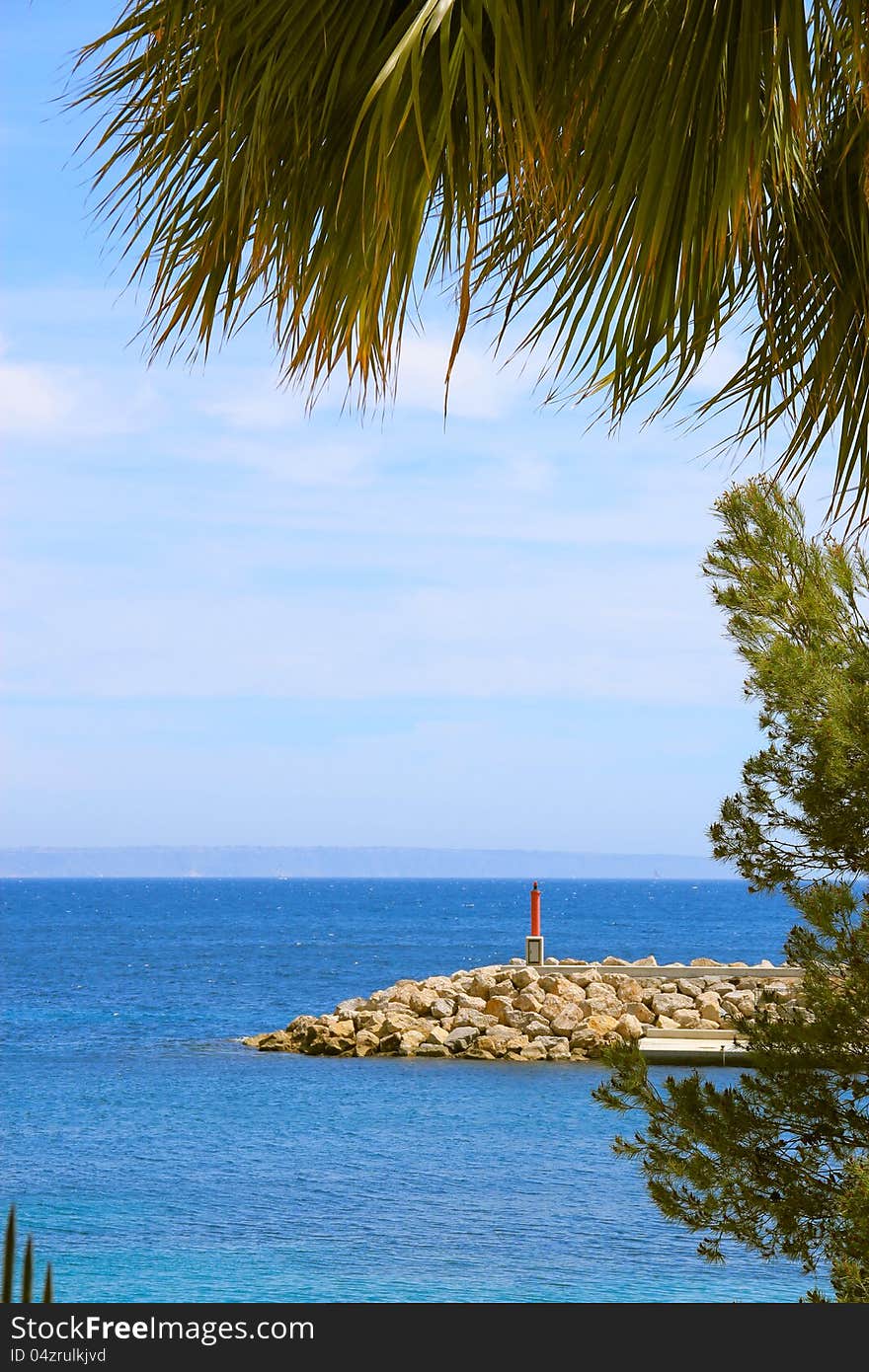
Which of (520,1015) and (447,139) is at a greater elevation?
(447,139)

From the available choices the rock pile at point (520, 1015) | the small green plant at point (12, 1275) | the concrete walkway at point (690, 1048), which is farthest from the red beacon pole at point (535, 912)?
the small green plant at point (12, 1275)

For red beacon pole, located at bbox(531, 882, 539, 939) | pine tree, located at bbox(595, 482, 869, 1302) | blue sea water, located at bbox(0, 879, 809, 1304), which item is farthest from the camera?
red beacon pole, located at bbox(531, 882, 539, 939)

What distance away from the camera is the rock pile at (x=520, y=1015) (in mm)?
17375

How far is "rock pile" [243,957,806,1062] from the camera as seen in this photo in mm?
17375

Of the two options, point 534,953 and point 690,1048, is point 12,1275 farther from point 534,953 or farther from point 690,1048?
point 534,953

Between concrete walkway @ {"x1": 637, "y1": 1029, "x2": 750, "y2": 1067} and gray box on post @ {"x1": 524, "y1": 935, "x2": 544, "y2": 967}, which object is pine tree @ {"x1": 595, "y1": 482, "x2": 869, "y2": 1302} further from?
gray box on post @ {"x1": 524, "y1": 935, "x2": 544, "y2": 967}

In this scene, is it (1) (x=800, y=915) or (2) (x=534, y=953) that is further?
(2) (x=534, y=953)

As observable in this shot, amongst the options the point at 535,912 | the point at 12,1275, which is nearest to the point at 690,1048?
the point at 535,912

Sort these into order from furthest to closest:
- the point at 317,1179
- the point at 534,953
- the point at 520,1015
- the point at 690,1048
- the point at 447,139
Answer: the point at 534,953 < the point at 520,1015 < the point at 690,1048 < the point at 317,1179 < the point at 447,139

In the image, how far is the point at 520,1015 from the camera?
1831 cm

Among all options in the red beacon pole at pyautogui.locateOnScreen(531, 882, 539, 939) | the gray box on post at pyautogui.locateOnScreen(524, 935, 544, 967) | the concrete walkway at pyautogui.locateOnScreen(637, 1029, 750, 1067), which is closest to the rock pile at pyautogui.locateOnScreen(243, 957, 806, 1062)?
the gray box on post at pyautogui.locateOnScreen(524, 935, 544, 967)
